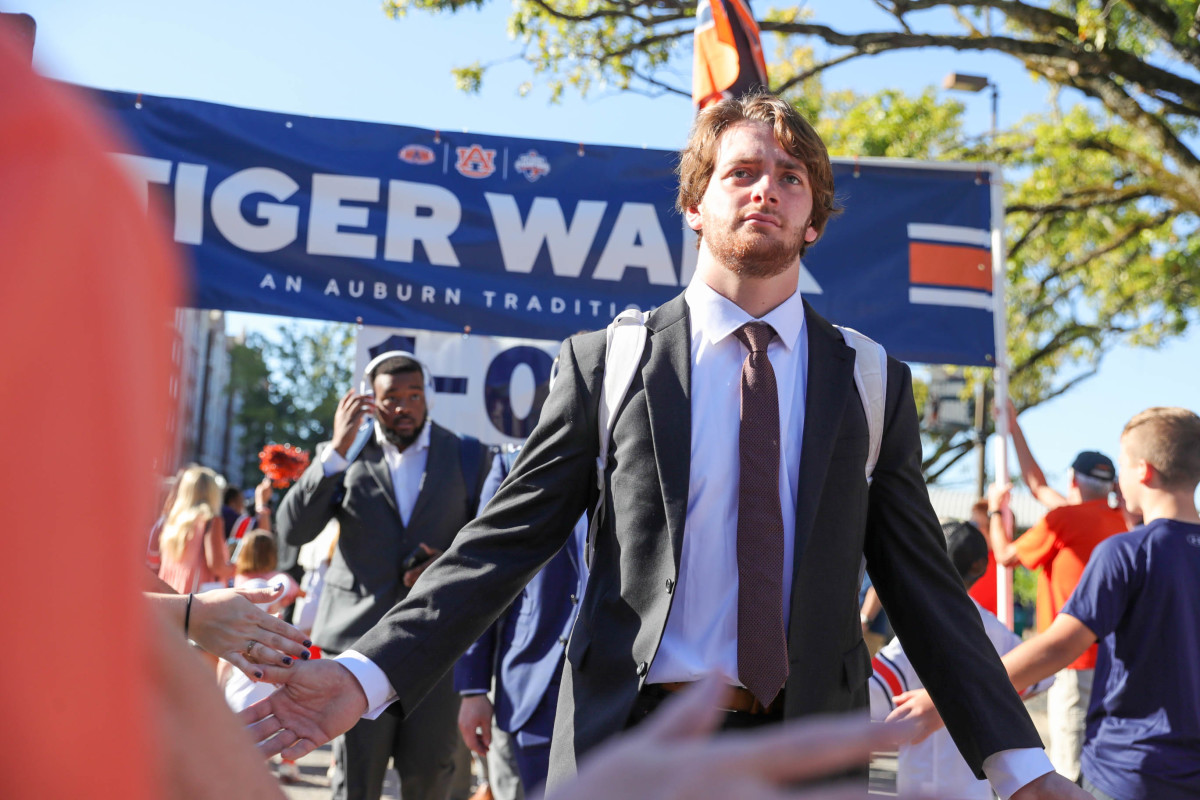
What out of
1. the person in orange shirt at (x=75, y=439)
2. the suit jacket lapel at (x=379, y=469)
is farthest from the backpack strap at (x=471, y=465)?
the person in orange shirt at (x=75, y=439)

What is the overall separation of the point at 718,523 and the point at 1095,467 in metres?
4.44

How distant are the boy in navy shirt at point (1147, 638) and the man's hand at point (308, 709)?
1973mm

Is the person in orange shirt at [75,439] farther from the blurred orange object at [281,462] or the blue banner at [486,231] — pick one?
the blurred orange object at [281,462]

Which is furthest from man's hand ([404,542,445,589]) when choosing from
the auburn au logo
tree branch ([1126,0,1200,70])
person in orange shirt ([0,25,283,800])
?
tree branch ([1126,0,1200,70])

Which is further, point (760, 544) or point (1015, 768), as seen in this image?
point (760, 544)

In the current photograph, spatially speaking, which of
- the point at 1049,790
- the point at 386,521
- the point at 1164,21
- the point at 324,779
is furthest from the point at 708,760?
the point at 1164,21

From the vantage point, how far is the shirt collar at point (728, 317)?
232 centimetres

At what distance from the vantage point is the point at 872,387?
2287mm

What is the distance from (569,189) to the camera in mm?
6430

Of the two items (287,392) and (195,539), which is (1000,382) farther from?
(287,392)

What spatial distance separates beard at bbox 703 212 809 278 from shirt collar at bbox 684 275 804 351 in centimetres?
7

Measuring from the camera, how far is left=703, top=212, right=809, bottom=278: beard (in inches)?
92.4

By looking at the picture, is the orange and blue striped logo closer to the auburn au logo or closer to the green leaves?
the auburn au logo

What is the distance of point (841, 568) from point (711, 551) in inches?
10.5
